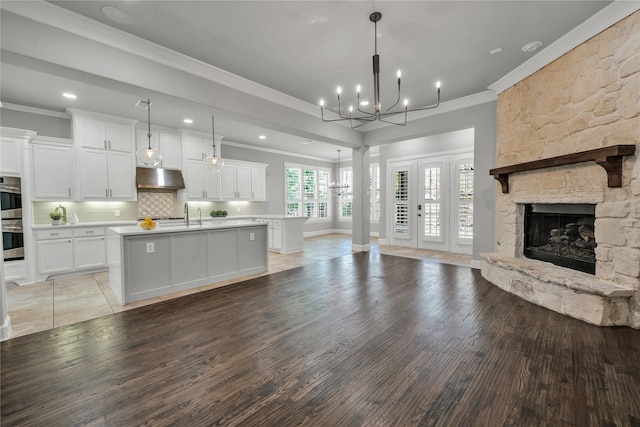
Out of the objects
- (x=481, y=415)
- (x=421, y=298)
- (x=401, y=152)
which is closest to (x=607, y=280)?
(x=421, y=298)

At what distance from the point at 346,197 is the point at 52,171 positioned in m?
8.48

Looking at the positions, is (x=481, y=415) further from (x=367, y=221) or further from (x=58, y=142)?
(x=58, y=142)

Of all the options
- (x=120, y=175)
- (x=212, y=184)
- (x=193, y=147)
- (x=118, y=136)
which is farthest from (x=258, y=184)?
(x=118, y=136)

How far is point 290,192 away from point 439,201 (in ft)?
16.5

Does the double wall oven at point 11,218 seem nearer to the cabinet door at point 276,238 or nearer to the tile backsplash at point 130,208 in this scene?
the tile backsplash at point 130,208

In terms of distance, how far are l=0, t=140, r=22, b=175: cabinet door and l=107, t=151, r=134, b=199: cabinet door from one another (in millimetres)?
1304

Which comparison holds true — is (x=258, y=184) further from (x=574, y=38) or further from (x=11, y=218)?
(x=574, y=38)

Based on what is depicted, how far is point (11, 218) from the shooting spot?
4293mm

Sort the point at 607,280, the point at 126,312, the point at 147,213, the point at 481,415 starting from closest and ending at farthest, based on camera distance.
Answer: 1. the point at 481,415
2. the point at 607,280
3. the point at 126,312
4. the point at 147,213

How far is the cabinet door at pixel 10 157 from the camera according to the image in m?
4.16

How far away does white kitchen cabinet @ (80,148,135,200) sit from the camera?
5.23m

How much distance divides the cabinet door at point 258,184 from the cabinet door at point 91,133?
3.56 m

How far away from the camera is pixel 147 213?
6.27 metres

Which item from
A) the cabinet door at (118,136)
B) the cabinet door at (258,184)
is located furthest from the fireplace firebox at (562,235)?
the cabinet door at (118,136)
